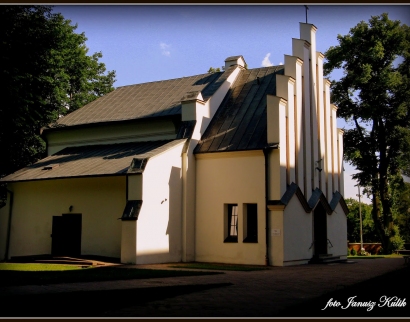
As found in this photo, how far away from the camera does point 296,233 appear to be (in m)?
23.4

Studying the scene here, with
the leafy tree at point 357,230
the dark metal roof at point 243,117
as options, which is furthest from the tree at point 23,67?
the leafy tree at point 357,230

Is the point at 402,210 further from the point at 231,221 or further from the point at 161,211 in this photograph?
the point at 161,211

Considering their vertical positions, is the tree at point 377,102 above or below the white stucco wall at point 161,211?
above

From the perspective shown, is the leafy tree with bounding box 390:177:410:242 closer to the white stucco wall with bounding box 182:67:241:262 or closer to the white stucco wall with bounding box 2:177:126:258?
the white stucco wall with bounding box 182:67:241:262

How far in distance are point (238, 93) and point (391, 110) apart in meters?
16.6

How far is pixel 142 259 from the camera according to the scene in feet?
69.9

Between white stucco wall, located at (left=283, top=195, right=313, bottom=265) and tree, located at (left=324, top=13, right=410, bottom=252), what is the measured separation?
54.4ft

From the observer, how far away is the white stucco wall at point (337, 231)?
27.0 metres

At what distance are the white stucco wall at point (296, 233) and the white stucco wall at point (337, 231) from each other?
2.63 meters

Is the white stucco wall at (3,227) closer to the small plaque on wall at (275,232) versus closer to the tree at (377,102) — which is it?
the small plaque on wall at (275,232)

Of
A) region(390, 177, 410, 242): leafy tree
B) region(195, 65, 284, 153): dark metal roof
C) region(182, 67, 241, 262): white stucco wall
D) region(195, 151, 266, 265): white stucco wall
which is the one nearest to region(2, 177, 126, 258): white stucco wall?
region(182, 67, 241, 262): white stucco wall

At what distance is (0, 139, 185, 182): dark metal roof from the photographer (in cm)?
2361

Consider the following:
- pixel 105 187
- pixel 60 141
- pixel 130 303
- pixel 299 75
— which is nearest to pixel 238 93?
pixel 299 75

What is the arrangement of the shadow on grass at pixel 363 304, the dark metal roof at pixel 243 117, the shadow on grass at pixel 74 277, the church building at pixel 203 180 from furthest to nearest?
1. the dark metal roof at pixel 243 117
2. the church building at pixel 203 180
3. the shadow on grass at pixel 74 277
4. the shadow on grass at pixel 363 304
